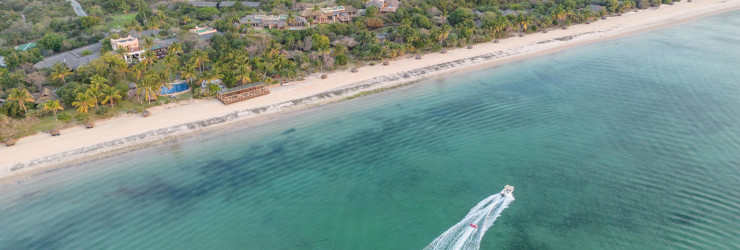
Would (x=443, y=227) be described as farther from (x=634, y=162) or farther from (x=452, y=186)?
(x=634, y=162)

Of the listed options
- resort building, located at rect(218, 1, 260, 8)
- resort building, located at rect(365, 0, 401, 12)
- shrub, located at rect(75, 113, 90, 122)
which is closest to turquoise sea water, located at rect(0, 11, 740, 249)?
shrub, located at rect(75, 113, 90, 122)

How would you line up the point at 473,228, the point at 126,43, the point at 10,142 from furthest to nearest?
1. the point at 126,43
2. the point at 10,142
3. the point at 473,228

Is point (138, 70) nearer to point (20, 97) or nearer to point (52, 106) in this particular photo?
point (52, 106)

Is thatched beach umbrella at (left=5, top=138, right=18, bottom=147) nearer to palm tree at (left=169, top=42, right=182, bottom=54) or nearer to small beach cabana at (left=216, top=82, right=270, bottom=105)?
small beach cabana at (left=216, top=82, right=270, bottom=105)

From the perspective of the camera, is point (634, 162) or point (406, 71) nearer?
point (634, 162)

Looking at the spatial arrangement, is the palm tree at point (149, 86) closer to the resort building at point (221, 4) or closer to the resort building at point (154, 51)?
the resort building at point (154, 51)

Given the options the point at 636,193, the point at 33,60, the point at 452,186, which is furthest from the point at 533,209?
the point at 33,60

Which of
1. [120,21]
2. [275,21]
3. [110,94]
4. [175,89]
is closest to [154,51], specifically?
[175,89]
